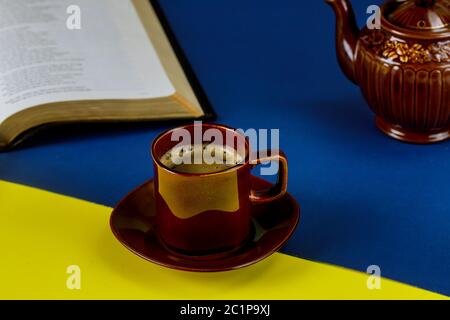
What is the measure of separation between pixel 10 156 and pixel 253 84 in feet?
1.04

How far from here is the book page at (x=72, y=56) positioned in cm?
90

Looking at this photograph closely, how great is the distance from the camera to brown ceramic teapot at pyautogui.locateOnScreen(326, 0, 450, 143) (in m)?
0.81

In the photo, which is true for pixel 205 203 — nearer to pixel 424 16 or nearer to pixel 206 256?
pixel 206 256

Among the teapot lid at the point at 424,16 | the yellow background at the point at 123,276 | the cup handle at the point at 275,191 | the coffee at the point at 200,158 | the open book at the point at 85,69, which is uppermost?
the teapot lid at the point at 424,16

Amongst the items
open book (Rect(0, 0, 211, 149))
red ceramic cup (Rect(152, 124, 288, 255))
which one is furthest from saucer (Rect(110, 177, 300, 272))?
open book (Rect(0, 0, 211, 149))

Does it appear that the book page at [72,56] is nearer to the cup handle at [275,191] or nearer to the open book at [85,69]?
the open book at [85,69]

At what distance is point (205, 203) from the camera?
2.19 feet

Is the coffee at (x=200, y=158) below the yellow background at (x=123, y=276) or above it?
above

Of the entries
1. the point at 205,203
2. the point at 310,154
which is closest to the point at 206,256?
the point at 205,203

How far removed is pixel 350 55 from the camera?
2.89 ft

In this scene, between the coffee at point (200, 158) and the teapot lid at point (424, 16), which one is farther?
the teapot lid at point (424, 16)

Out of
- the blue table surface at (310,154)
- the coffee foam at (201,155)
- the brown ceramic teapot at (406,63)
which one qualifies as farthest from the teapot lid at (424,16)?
the coffee foam at (201,155)

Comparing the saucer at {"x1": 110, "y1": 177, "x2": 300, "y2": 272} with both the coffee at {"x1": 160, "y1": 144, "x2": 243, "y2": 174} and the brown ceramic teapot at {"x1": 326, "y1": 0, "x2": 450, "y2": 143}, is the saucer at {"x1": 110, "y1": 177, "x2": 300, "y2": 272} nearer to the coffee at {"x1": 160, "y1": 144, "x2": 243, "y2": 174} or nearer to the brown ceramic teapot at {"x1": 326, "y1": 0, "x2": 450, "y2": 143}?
the coffee at {"x1": 160, "y1": 144, "x2": 243, "y2": 174}

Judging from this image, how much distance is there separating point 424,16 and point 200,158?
0.95 feet
